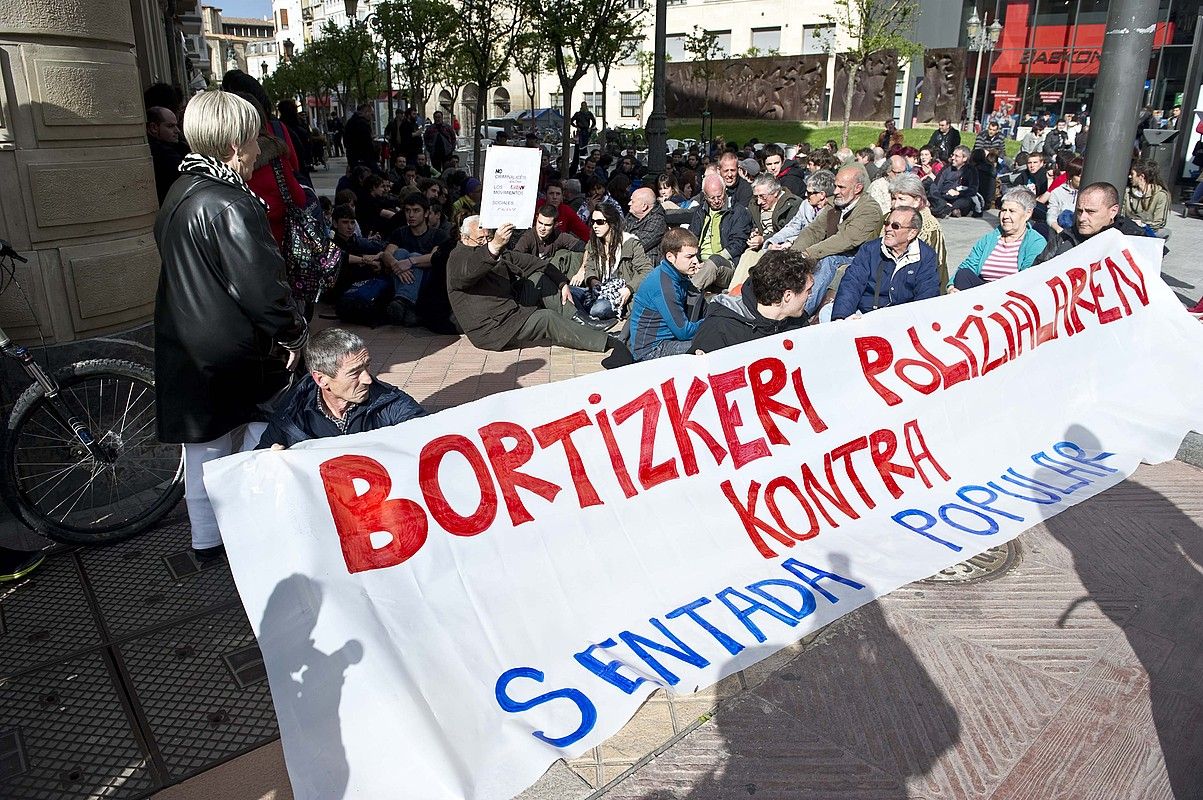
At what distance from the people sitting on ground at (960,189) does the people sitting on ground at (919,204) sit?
36.0 ft

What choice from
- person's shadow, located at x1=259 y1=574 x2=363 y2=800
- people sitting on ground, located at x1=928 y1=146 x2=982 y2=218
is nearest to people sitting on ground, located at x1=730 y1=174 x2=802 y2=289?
person's shadow, located at x1=259 y1=574 x2=363 y2=800

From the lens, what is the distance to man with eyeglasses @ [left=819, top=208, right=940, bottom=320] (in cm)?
609

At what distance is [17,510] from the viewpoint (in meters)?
4.44

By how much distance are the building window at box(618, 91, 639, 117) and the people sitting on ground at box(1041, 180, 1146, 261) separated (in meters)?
57.2

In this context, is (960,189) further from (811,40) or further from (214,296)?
(811,40)

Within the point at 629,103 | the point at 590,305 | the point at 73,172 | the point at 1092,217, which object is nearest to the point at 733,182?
the point at 590,305

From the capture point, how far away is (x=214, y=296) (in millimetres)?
3936

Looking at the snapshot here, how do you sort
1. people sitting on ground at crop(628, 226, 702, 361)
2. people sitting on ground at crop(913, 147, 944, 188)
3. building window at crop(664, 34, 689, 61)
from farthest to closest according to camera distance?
building window at crop(664, 34, 689, 61) → people sitting on ground at crop(913, 147, 944, 188) → people sitting on ground at crop(628, 226, 702, 361)

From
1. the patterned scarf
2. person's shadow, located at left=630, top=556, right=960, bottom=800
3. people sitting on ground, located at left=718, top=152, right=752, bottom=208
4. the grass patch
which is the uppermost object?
the patterned scarf

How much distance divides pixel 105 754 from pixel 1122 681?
360cm

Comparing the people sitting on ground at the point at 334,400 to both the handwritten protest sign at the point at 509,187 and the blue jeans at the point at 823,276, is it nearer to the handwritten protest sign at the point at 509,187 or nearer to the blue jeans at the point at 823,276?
the handwritten protest sign at the point at 509,187

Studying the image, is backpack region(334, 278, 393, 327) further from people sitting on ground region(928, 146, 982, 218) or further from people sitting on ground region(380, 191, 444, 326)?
people sitting on ground region(928, 146, 982, 218)

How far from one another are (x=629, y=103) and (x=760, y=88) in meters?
14.0

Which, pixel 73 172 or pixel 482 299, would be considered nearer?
pixel 73 172
